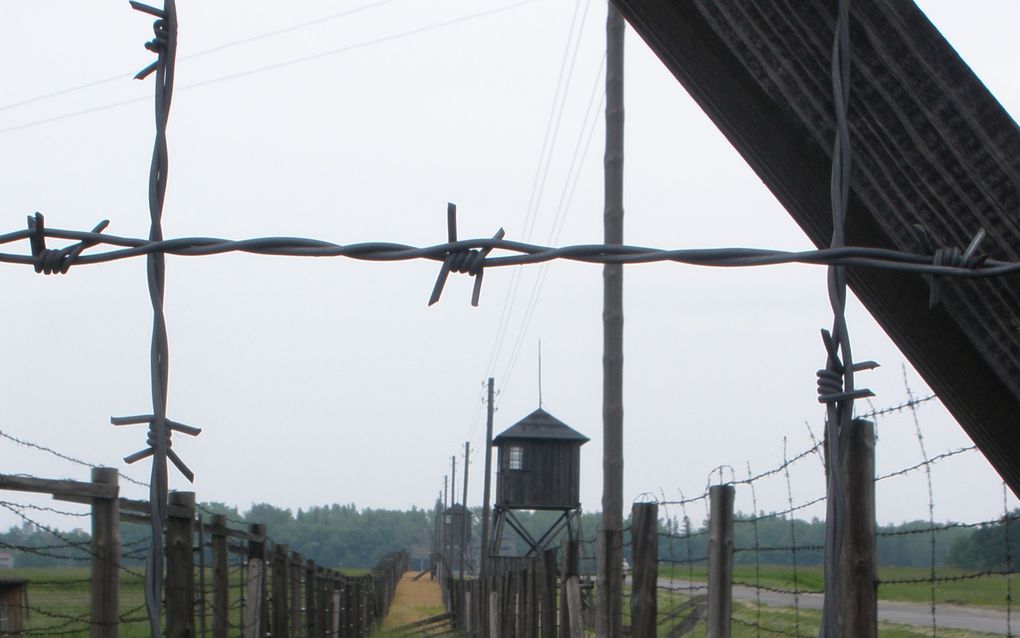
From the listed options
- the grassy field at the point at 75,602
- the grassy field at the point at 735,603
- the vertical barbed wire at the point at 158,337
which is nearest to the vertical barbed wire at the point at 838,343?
A: the vertical barbed wire at the point at 158,337

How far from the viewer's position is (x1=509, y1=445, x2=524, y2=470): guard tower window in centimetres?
3659

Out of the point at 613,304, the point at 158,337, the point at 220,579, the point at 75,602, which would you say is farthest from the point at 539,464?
the point at 158,337

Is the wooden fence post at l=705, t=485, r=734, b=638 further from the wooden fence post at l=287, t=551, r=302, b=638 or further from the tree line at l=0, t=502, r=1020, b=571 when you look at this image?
the wooden fence post at l=287, t=551, r=302, b=638

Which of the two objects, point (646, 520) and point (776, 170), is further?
point (646, 520)

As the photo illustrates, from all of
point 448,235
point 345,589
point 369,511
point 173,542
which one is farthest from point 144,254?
point 369,511

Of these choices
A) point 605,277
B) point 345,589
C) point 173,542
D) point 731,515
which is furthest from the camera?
point 345,589

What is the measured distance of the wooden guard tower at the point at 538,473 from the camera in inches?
1371

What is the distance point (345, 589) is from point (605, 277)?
13180mm

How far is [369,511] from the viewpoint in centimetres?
9619

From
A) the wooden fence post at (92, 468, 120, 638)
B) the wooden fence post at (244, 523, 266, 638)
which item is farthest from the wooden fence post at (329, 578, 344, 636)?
the wooden fence post at (92, 468, 120, 638)

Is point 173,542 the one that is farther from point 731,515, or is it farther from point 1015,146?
point 1015,146

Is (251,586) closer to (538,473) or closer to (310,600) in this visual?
(310,600)

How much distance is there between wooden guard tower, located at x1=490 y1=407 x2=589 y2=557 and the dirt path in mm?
7778

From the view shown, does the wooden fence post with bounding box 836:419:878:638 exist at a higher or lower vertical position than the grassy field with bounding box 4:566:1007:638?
higher
